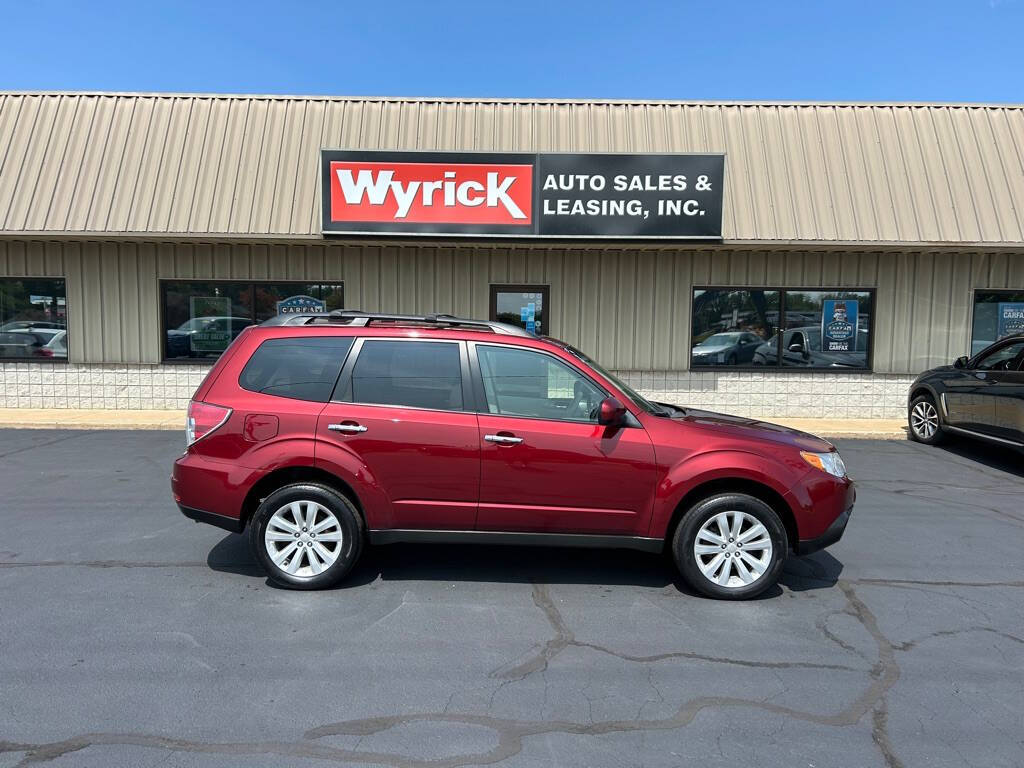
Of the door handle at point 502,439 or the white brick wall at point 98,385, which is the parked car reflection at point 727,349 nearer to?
the door handle at point 502,439

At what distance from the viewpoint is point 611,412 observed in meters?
4.38

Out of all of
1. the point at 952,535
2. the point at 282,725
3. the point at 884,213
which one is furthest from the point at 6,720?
the point at 884,213

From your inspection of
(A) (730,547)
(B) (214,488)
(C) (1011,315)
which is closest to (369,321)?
(B) (214,488)

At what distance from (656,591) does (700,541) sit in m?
0.48

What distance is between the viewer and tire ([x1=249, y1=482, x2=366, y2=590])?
454cm

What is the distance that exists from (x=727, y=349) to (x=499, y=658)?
947cm

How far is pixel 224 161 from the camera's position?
446 inches

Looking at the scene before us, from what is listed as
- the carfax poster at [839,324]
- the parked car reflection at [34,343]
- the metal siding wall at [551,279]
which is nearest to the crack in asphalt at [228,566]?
the metal siding wall at [551,279]

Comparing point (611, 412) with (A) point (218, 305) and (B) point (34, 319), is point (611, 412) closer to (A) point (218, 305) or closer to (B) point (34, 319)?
(A) point (218, 305)

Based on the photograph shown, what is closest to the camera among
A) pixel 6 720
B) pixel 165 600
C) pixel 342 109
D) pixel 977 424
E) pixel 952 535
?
pixel 6 720

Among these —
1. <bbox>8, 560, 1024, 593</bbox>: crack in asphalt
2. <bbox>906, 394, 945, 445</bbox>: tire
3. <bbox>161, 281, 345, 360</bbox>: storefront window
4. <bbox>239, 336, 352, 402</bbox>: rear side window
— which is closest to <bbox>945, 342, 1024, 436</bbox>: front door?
<bbox>906, 394, 945, 445</bbox>: tire

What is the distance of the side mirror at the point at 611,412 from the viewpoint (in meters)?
4.38

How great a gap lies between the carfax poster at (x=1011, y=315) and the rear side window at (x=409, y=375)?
11.5 m

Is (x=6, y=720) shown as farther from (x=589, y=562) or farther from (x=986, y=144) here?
(x=986, y=144)
